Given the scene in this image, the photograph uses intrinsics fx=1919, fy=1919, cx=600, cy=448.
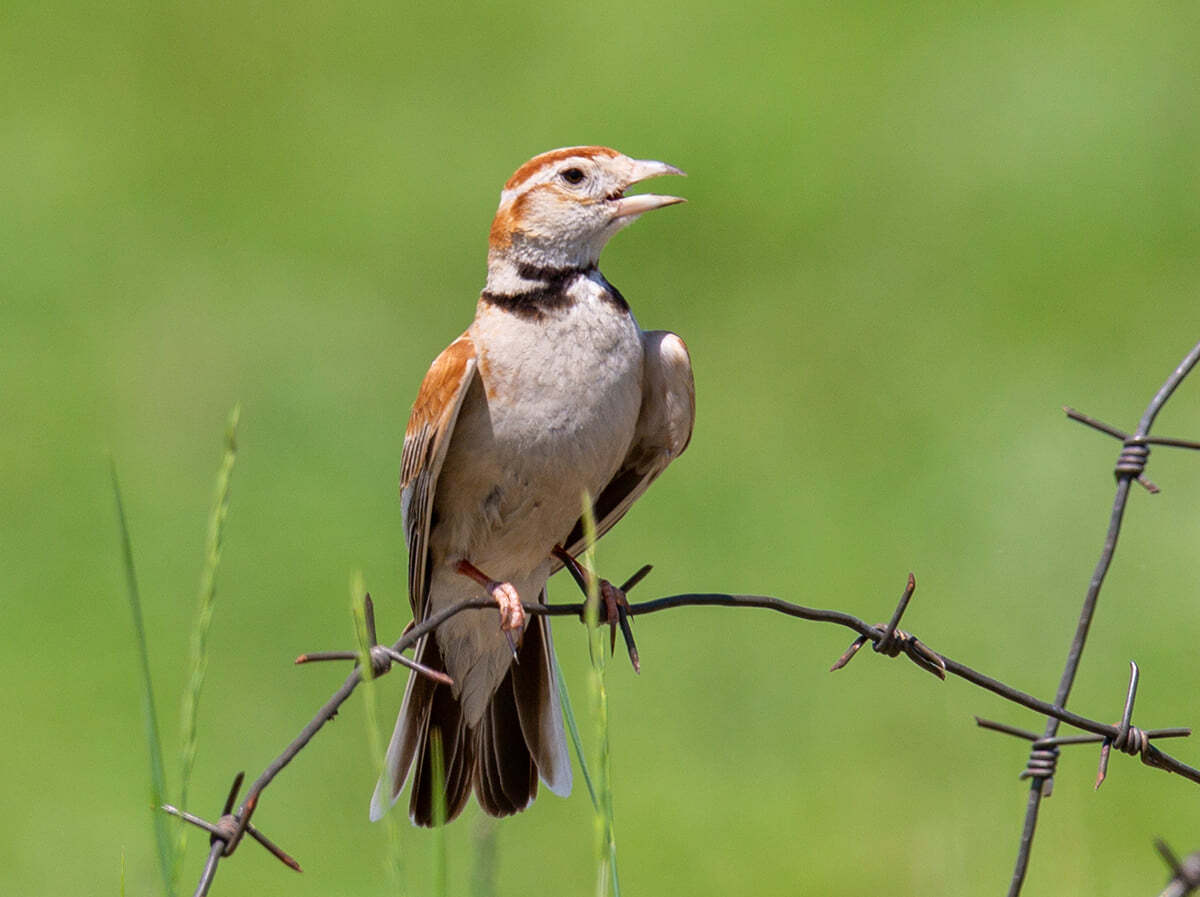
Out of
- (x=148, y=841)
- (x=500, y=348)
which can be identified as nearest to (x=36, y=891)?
(x=148, y=841)

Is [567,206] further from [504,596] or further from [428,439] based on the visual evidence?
[504,596]

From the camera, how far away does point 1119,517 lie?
3252 millimetres

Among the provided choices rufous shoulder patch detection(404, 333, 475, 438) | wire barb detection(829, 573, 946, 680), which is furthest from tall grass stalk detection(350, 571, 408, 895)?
rufous shoulder patch detection(404, 333, 475, 438)

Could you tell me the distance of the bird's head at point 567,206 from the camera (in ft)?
14.6

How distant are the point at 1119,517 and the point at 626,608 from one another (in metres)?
0.92

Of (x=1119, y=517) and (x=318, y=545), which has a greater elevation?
(x=1119, y=517)

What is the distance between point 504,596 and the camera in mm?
4297

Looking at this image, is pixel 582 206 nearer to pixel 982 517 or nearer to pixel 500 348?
pixel 500 348

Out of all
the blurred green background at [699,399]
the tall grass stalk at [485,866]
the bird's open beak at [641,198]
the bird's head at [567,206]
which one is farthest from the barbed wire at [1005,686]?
the blurred green background at [699,399]

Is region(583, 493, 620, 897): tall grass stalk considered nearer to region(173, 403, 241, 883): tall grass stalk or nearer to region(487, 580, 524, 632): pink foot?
region(173, 403, 241, 883): tall grass stalk

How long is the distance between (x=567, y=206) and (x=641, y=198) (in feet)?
0.68

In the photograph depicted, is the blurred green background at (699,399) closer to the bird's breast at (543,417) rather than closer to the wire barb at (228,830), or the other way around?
the bird's breast at (543,417)

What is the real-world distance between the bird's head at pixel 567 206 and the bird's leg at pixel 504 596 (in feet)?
2.39

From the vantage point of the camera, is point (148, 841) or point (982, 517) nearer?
point (148, 841)
